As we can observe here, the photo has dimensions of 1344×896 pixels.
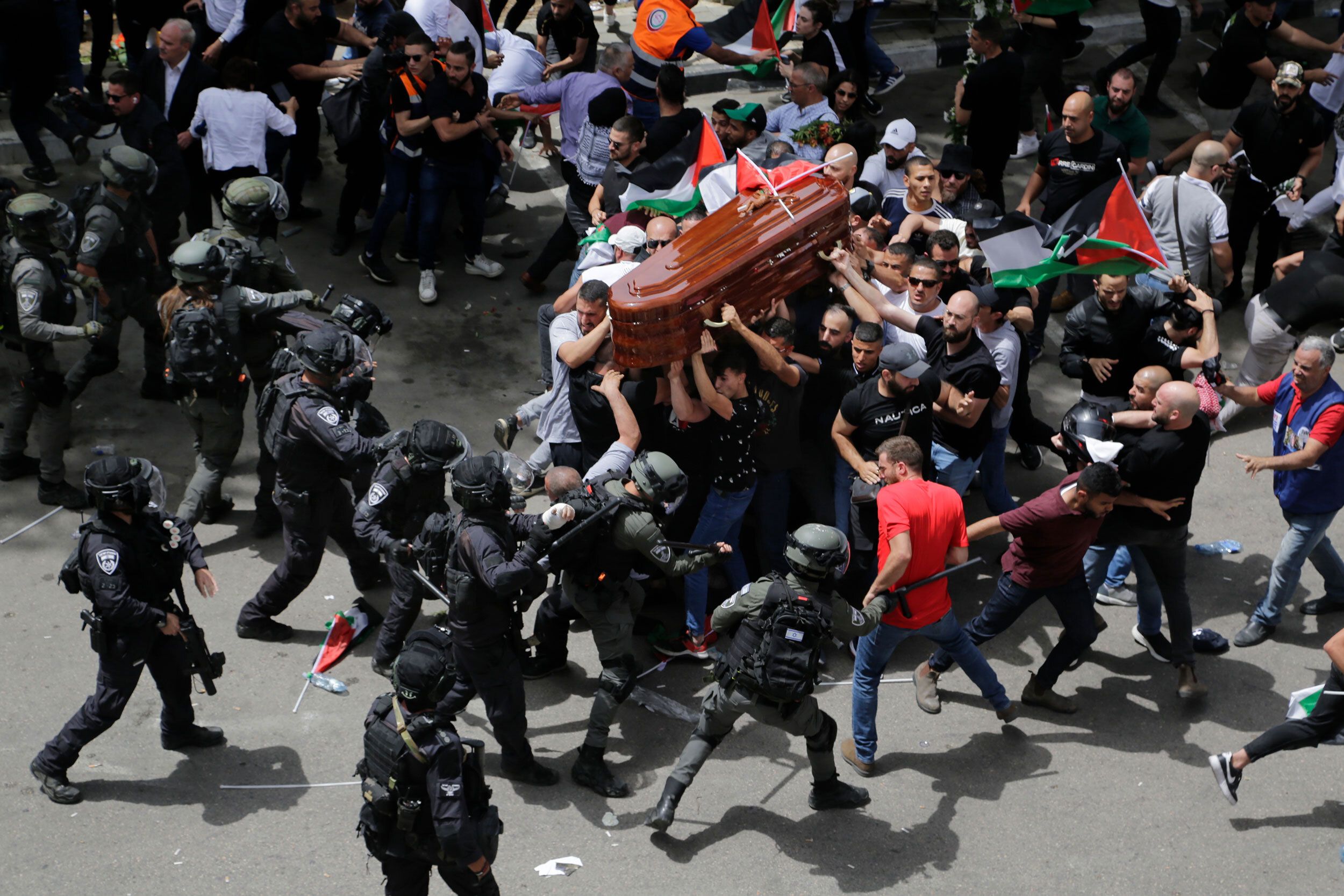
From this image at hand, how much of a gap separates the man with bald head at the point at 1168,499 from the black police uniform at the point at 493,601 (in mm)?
3015

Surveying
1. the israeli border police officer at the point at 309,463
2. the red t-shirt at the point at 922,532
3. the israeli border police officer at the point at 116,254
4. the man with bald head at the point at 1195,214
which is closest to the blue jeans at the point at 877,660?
the red t-shirt at the point at 922,532

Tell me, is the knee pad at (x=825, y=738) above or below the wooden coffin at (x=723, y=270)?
below

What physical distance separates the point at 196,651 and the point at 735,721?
2.53 meters

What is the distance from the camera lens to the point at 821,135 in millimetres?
9820

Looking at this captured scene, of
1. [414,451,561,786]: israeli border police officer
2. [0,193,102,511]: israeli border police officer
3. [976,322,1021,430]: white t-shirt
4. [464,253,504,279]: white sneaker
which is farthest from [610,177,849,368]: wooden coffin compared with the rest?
[0,193,102,511]: israeli border police officer

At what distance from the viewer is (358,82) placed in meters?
10.2

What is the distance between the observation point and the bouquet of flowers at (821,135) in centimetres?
981

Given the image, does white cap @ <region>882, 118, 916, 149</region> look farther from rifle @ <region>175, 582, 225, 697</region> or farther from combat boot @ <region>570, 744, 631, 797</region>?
rifle @ <region>175, 582, 225, 697</region>

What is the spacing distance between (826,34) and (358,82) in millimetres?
3952

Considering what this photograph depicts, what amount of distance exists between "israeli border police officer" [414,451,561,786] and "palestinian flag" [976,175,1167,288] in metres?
3.49

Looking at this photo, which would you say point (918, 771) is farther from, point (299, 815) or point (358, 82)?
point (358, 82)

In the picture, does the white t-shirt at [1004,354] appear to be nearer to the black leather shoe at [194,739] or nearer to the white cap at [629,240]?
the white cap at [629,240]

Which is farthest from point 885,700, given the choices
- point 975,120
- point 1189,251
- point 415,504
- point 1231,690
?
point 975,120

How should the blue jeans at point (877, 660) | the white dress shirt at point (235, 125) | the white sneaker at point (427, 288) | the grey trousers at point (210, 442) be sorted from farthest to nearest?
the white sneaker at point (427, 288) → the white dress shirt at point (235, 125) → the grey trousers at point (210, 442) → the blue jeans at point (877, 660)
